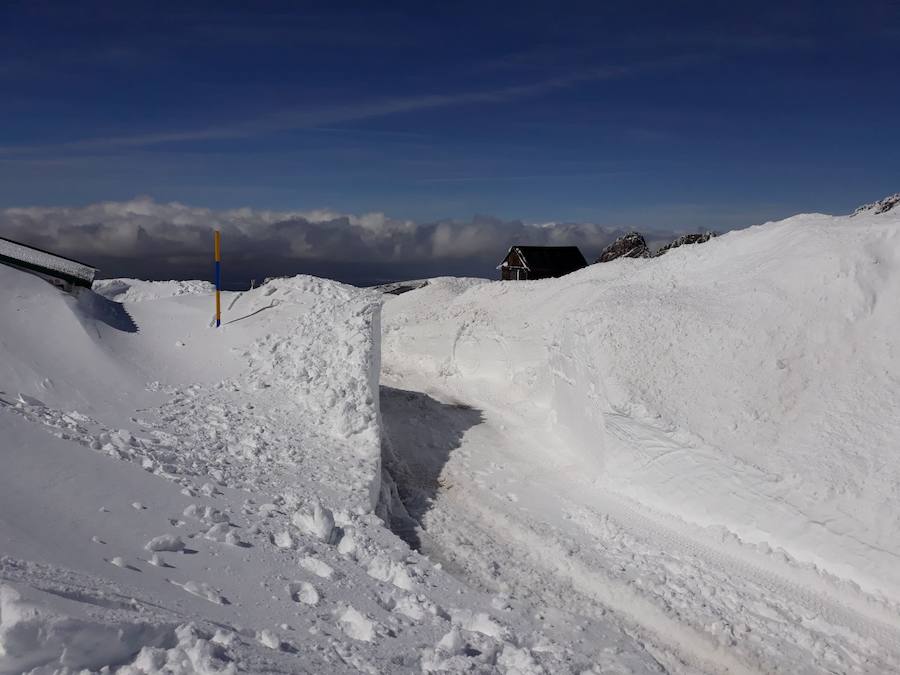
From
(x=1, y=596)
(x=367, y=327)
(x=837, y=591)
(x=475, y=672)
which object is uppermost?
(x=367, y=327)

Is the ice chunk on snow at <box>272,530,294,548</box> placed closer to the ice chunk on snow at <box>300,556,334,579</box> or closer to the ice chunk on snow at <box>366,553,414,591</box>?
the ice chunk on snow at <box>300,556,334,579</box>

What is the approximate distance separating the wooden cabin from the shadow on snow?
21.2 meters

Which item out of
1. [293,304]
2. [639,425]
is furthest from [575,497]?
[293,304]

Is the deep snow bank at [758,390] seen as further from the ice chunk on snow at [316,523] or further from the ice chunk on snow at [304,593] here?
the ice chunk on snow at [304,593]

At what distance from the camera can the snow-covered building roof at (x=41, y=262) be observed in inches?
529

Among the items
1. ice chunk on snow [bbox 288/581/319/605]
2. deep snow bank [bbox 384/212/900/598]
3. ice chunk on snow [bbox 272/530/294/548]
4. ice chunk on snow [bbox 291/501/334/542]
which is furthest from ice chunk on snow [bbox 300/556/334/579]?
deep snow bank [bbox 384/212/900/598]

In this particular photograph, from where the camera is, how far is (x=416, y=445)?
15.2 meters

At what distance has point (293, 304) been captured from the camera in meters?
15.8

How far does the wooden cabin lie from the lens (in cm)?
3891

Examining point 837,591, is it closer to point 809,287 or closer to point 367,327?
point 809,287

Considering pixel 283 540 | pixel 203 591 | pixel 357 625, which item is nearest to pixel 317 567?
pixel 283 540

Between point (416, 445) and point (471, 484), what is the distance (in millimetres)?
2311

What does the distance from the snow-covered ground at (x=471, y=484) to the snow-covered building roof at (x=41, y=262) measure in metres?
0.72

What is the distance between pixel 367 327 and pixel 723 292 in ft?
26.8
